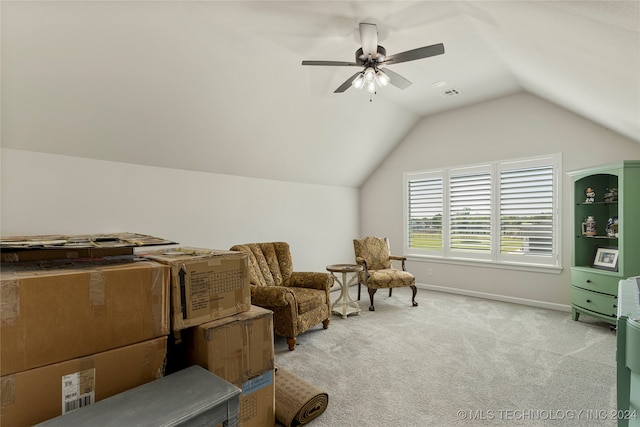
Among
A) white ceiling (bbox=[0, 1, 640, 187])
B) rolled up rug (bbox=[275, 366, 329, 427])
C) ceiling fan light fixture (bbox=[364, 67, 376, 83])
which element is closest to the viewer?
rolled up rug (bbox=[275, 366, 329, 427])

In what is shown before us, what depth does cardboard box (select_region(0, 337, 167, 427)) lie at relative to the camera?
92 centimetres

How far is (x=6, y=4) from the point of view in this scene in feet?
5.92

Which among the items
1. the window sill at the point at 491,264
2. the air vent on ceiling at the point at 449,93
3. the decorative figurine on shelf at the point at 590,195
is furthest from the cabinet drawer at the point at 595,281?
the air vent on ceiling at the point at 449,93

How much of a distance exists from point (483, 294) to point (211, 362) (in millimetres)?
4638

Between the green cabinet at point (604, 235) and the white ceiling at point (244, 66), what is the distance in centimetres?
62

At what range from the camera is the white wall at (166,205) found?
2.53 meters

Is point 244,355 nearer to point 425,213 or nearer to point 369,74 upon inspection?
point 369,74

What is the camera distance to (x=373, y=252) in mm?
4855

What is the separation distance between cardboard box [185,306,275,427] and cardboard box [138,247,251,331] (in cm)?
6

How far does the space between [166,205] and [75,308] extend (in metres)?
2.58

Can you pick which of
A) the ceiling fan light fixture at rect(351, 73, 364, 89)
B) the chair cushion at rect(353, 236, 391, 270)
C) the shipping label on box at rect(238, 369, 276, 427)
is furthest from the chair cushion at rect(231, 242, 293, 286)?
the ceiling fan light fixture at rect(351, 73, 364, 89)

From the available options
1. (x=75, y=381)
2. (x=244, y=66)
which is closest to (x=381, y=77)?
(x=244, y=66)

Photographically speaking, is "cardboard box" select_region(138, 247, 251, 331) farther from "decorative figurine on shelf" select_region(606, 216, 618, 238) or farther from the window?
the window

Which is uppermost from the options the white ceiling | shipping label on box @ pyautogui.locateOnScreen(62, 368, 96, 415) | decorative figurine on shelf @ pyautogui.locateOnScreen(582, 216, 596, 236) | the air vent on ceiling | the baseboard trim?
the air vent on ceiling
